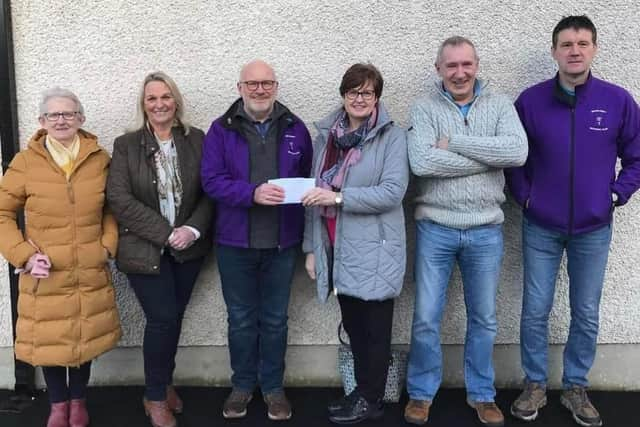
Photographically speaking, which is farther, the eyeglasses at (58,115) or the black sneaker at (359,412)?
the black sneaker at (359,412)

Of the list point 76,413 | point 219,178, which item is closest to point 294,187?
point 219,178

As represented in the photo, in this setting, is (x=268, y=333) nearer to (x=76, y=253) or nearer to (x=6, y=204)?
(x=76, y=253)

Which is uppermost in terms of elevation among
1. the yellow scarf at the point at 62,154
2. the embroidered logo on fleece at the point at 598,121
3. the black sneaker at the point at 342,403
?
the embroidered logo on fleece at the point at 598,121

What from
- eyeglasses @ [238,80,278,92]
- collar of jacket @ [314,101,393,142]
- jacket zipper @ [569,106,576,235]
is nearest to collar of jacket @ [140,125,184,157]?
eyeglasses @ [238,80,278,92]

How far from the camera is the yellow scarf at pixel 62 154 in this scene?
321 centimetres

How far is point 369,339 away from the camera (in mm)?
3408

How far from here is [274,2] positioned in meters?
3.72

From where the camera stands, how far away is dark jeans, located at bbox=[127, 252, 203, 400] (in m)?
3.38

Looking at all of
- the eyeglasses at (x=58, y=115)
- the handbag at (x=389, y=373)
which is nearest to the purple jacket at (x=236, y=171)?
the eyeglasses at (x=58, y=115)

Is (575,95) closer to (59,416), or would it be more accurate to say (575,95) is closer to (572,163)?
(572,163)

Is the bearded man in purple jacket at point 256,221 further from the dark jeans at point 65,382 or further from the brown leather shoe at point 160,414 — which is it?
the dark jeans at point 65,382

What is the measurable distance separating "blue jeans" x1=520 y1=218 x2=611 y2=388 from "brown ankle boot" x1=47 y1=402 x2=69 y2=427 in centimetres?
279

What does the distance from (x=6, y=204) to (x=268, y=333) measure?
166 centimetres

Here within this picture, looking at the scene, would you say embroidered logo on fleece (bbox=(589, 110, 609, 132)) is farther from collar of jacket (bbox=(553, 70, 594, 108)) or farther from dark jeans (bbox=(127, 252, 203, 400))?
dark jeans (bbox=(127, 252, 203, 400))
